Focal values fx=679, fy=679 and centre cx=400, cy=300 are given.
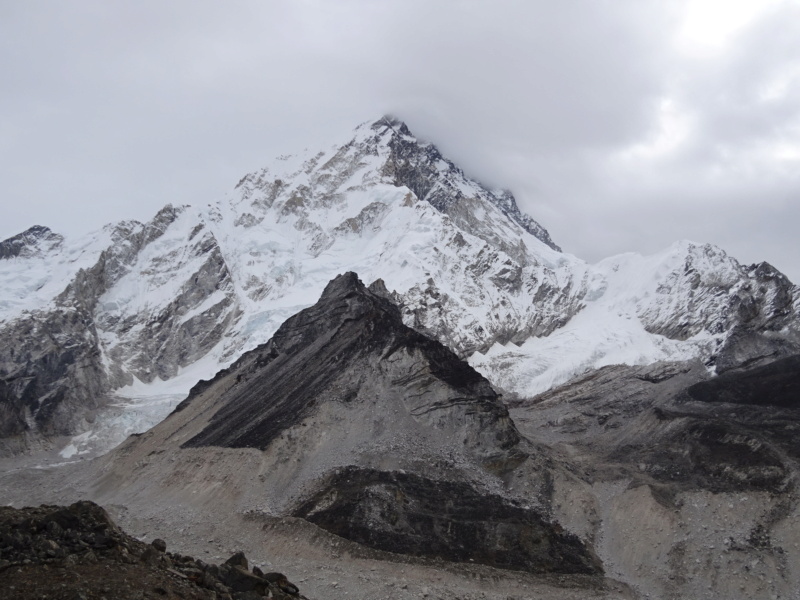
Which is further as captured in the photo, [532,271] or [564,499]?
[532,271]

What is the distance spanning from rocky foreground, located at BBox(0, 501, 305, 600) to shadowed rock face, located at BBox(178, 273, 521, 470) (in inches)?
1233

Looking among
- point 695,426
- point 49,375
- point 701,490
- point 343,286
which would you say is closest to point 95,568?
point 701,490

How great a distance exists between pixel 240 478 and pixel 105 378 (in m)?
91.6

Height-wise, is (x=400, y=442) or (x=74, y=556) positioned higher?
(x=400, y=442)

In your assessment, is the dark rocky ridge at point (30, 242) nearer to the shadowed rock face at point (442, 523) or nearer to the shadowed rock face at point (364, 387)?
the shadowed rock face at point (364, 387)

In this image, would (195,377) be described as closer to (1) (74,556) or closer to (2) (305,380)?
(2) (305,380)

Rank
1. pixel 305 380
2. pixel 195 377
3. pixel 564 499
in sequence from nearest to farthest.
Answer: pixel 564 499 < pixel 305 380 < pixel 195 377

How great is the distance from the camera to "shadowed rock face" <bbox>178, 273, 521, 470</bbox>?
186 ft

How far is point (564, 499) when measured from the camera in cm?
5006

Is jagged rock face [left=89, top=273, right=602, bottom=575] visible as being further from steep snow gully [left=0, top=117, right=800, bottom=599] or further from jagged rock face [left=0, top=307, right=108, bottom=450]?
jagged rock face [left=0, top=307, right=108, bottom=450]

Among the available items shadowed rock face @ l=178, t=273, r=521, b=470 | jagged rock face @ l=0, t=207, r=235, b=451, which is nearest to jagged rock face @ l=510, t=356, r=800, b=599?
shadowed rock face @ l=178, t=273, r=521, b=470

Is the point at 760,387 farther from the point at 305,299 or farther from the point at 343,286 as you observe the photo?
the point at 305,299

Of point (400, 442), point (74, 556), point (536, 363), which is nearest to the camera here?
point (74, 556)

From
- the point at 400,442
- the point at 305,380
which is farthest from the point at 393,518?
the point at 305,380
